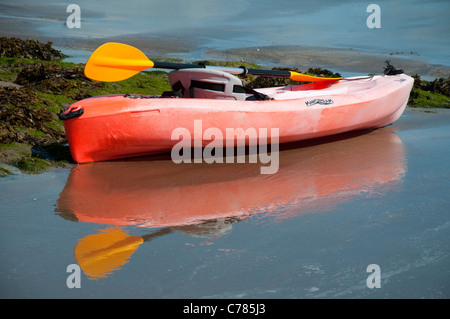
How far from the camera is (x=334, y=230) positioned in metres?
3.38

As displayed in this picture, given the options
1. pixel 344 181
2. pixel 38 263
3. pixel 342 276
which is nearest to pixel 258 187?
pixel 344 181

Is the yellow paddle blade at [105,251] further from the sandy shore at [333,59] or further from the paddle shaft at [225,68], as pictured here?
the sandy shore at [333,59]

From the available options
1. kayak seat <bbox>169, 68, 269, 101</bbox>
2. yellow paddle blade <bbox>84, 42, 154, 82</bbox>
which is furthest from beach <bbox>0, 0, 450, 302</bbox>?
yellow paddle blade <bbox>84, 42, 154, 82</bbox>

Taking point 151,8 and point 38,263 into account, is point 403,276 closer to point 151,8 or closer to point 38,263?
point 38,263

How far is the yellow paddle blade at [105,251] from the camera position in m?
2.82

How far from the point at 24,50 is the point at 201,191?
6.34 m

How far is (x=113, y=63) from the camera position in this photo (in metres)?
5.18

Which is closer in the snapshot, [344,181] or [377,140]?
[344,181]

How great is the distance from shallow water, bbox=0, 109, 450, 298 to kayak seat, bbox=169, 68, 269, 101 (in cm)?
78

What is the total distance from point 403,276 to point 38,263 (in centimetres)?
198

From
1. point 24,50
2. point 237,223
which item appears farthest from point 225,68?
point 24,50

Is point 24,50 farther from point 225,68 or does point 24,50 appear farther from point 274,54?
point 274,54

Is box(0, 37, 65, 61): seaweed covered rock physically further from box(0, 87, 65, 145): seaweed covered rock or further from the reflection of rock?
the reflection of rock
